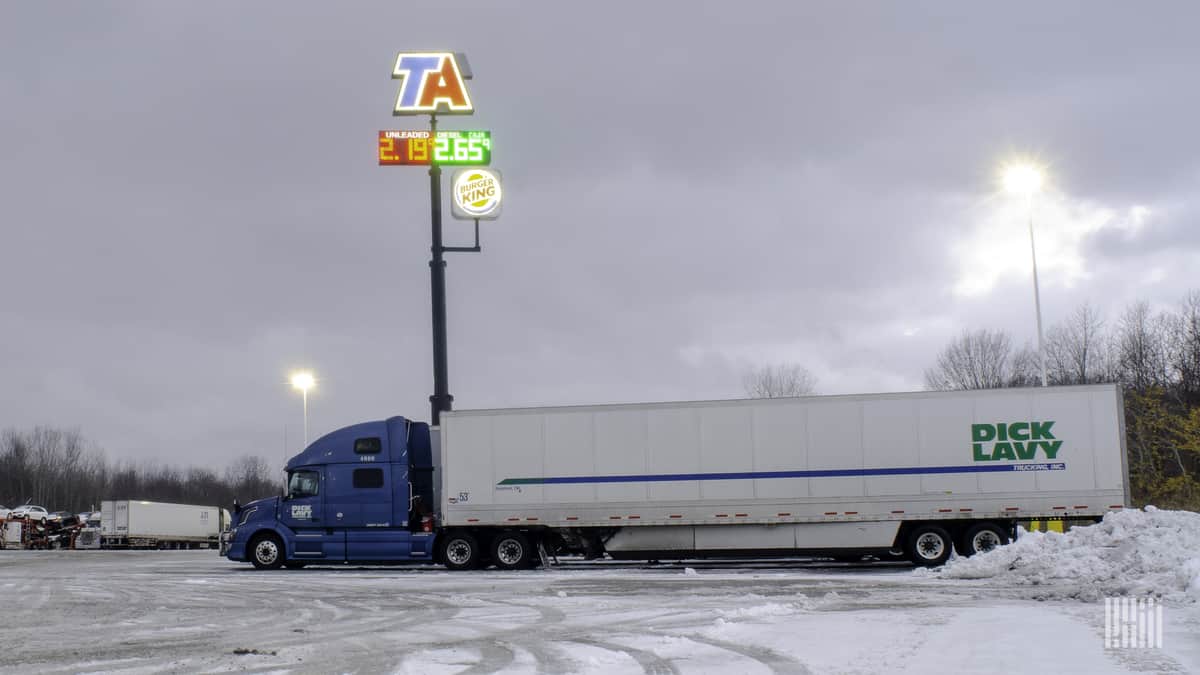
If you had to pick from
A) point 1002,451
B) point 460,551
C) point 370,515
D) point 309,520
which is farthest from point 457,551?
point 1002,451

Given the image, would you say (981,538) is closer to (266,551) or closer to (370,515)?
(370,515)

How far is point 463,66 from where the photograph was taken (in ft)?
122

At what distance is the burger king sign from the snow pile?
1987 cm

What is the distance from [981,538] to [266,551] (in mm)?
17088

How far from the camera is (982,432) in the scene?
76.1 feet

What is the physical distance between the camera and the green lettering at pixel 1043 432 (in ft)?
75.2

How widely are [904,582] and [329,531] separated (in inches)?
545

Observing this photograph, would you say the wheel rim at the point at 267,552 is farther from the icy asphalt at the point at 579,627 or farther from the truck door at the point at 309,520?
the icy asphalt at the point at 579,627

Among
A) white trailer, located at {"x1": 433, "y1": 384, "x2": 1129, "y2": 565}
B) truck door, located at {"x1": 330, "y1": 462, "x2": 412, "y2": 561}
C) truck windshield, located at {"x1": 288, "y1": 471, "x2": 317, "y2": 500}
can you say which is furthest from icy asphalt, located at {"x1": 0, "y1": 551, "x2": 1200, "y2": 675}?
truck windshield, located at {"x1": 288, "y1": 471, "x2": 317, "y2": 500}

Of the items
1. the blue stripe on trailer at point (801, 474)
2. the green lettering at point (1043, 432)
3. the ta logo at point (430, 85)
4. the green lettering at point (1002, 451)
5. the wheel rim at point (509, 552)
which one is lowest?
the wheel rim at point (509, 552)

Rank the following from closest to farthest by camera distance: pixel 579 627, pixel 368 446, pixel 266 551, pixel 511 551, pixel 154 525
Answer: pixel 579 627 → pixel 511 551 → pixel 368 446 → pixel 266 551 → pixel 154 525

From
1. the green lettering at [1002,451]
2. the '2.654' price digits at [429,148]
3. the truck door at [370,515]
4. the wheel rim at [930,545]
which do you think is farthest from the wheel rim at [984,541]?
the '2.654' price digits at [429,148]

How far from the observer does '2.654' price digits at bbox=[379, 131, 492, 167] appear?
35594 millimetres

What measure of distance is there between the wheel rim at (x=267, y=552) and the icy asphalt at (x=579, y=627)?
14.1 ft
